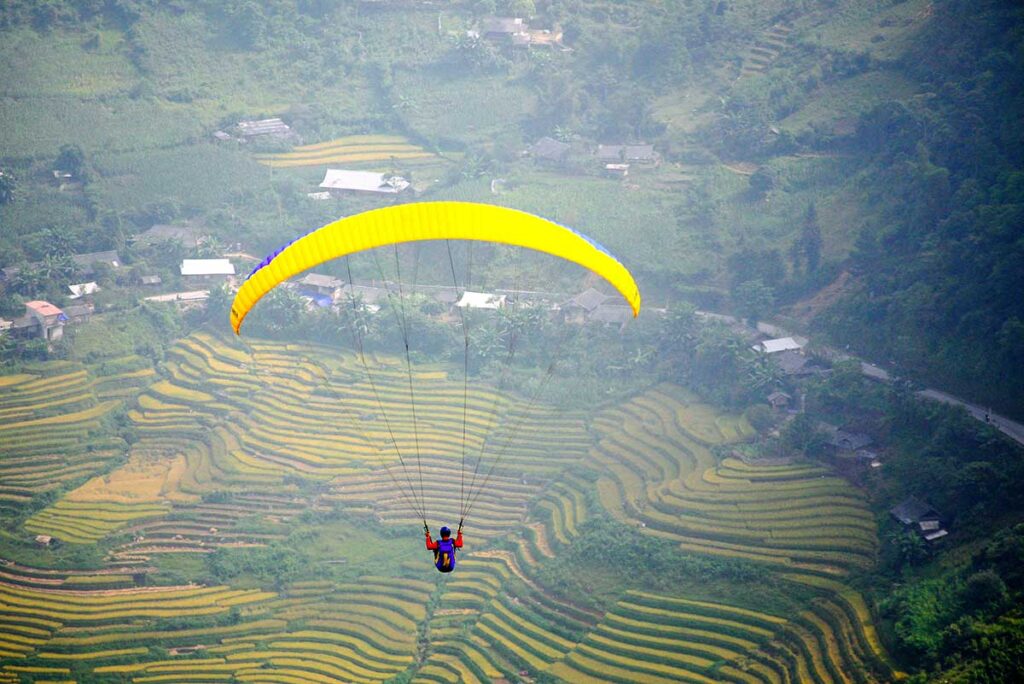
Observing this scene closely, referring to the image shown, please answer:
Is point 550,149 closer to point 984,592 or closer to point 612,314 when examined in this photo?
point 612,314

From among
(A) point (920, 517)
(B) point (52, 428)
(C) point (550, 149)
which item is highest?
(C) point (550, 149)

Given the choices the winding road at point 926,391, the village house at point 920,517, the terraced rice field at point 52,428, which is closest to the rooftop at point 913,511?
the village house at point 920,517

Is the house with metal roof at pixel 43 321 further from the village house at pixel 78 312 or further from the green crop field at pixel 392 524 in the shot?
the green crop field at pixel 392 524

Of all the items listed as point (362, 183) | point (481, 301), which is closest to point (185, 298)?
point (362, 183)

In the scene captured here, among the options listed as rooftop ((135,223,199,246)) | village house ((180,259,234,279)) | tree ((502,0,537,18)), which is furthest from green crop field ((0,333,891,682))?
tree ((502,0,537,18))

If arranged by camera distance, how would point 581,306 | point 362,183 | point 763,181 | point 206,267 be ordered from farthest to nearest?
point 362,183, point 763,181, point 206,267, point 581,306

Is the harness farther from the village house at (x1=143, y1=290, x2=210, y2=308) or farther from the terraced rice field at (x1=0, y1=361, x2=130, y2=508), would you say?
the village house at (x1=143, y1=290, x2=210, y2=308)

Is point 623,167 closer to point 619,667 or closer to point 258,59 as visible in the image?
point 258,59
